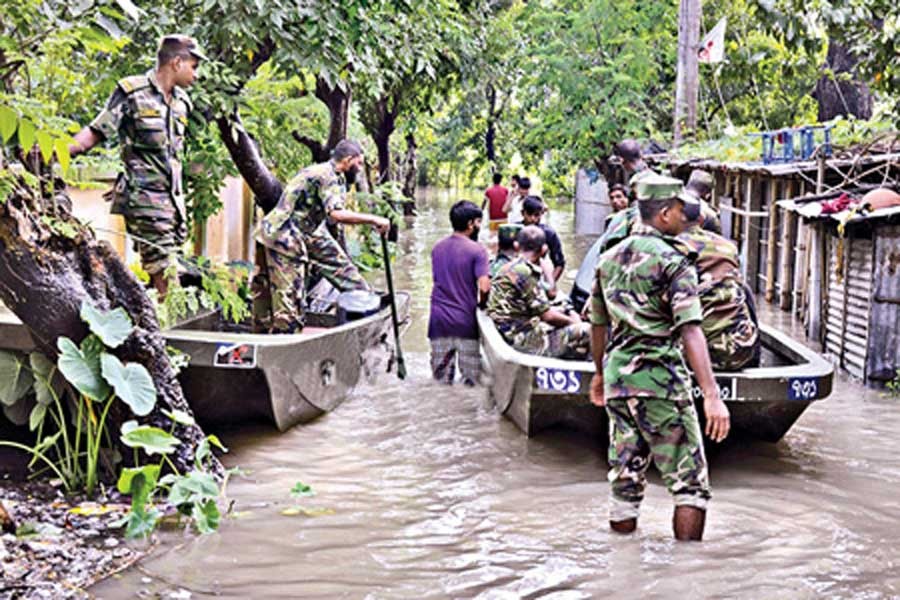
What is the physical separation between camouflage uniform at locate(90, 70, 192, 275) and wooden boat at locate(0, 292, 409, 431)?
24.4 inches

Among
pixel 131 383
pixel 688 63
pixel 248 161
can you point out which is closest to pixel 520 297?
pixel 248 161

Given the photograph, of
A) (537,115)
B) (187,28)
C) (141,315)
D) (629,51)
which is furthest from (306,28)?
(537,115)

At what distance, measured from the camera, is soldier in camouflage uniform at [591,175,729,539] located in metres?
5.72

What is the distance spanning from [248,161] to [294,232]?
154 centimetres

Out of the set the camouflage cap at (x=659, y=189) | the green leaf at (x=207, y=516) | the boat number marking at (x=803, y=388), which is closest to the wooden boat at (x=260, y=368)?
the green leaf at (x=207, y=516)

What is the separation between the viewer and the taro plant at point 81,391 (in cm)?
615

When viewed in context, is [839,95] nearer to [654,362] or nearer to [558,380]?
[558,380]

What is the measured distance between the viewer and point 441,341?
10305 millimetres

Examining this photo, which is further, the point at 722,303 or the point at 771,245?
the point at 771,245

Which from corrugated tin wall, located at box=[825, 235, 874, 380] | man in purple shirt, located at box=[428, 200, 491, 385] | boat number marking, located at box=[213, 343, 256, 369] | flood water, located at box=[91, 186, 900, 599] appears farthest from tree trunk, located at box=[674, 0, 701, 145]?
boat number marking, located at box=[213, 343, 256, 369]

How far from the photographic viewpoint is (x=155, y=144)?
775 cm

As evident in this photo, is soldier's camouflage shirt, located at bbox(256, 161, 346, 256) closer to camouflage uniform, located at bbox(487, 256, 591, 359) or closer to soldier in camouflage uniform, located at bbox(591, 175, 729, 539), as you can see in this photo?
camouflage uniform, located at bbox(487, 256, 591, 359)

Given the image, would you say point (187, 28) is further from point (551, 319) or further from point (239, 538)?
point (239, 538)

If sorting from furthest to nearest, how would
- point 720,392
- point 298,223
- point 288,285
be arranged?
point 298,223
point 288,285
point 720,392
